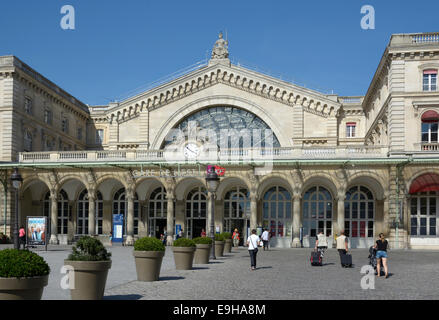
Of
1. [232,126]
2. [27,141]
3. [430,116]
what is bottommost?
[27,141]

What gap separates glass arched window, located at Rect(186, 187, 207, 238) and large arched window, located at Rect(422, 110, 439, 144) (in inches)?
711

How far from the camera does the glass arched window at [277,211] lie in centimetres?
4244

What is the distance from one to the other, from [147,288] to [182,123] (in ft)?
117

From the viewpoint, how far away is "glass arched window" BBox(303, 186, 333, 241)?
138 feet

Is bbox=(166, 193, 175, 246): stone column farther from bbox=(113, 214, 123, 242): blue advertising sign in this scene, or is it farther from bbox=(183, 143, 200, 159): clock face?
bbox=(183, 143, 200, 159): clock face

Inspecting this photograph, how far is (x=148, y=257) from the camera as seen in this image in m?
16.4

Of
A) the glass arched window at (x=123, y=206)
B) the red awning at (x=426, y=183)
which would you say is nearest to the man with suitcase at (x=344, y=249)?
the red awning at (x=426, y=183)

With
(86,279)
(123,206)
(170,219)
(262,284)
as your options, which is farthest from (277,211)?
(86,279)

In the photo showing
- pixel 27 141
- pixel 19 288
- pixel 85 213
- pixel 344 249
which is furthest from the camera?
pixel 85 213

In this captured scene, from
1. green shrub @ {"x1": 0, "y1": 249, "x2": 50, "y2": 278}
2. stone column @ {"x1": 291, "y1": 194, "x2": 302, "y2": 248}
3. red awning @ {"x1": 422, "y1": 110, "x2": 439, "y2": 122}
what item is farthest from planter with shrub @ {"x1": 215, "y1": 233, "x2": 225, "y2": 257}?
green shrub @ {"x1": 0, "y1": 249, "x2": 50, "y2": 278}

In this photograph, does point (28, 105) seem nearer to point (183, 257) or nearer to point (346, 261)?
point (183, 257)

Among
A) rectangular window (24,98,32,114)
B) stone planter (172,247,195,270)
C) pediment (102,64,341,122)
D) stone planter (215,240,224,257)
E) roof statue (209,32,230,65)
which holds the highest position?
roof statue (209,32,230,65)

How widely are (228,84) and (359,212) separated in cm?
1722

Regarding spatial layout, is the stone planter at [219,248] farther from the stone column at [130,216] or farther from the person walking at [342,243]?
the stone column at [130,216]
